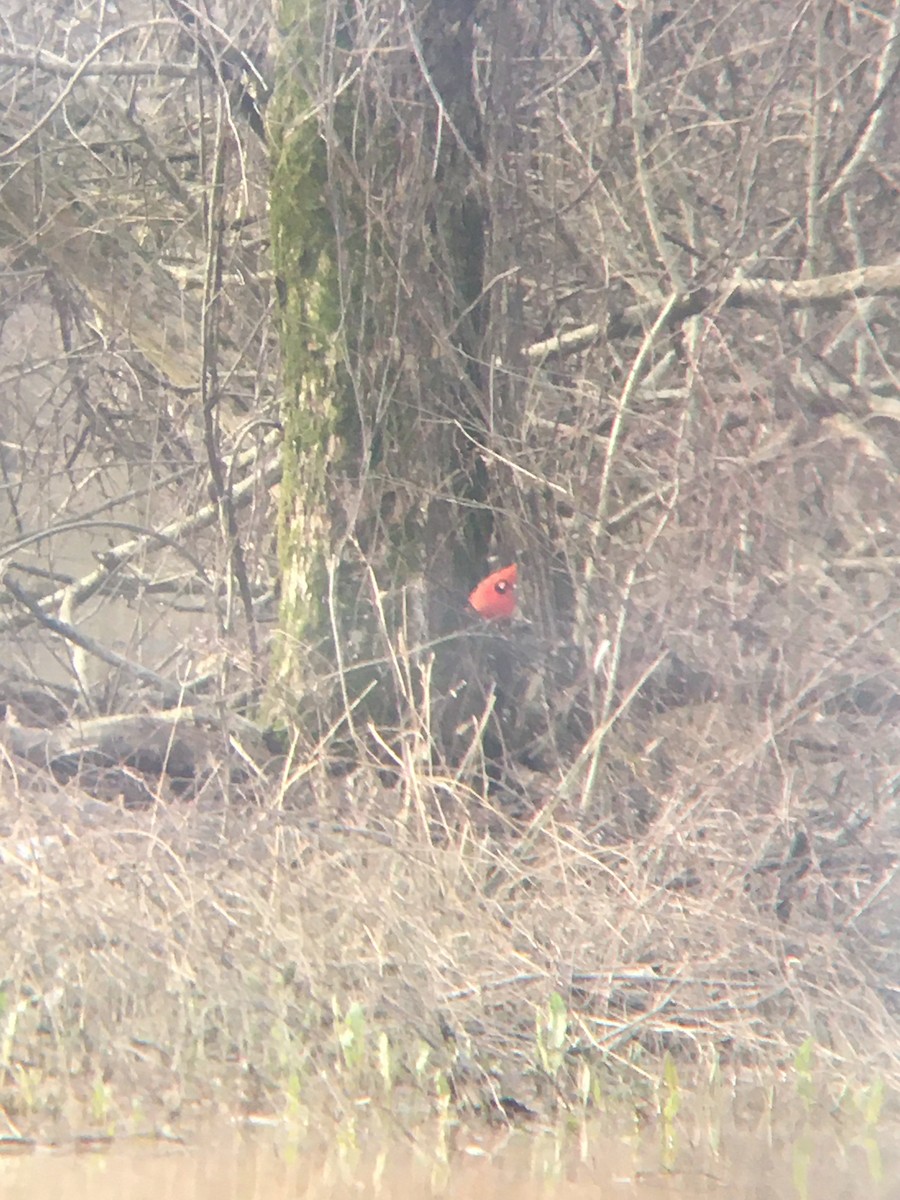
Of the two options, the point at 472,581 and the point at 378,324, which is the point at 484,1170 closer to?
the point at 472,581

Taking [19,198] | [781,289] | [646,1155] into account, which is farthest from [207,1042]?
[19,198]

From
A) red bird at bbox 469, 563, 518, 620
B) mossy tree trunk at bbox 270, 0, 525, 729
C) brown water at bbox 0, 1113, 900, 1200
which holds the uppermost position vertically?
mossy tree trunk at bbox 270, 0, 525, 729

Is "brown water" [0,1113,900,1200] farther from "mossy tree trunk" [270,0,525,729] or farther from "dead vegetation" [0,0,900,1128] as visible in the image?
"mossy tree trunk" [270,0,525,729]

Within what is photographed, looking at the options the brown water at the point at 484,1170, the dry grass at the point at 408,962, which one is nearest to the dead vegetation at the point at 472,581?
the dry grass at the point at 408,962

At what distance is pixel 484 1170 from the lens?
335 centimetres

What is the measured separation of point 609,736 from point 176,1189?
2199 mm

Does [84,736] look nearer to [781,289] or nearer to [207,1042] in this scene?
[207,1042]

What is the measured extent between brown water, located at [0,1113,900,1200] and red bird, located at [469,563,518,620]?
6.49 feet

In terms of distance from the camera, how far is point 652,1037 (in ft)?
12.4

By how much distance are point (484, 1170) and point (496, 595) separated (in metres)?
2.10

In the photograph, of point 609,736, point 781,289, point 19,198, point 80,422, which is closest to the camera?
point 609,736

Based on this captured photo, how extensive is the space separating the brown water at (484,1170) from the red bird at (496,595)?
1978mm

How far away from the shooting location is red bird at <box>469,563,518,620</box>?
16.3ft

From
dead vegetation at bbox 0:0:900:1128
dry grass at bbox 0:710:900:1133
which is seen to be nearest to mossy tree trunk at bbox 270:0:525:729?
dead vegetation at bbox 0:0:900:1128
